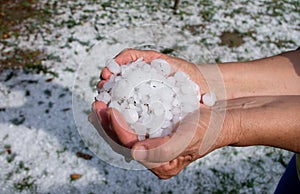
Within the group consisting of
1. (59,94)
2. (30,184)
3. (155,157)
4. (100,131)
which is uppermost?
(155,157)

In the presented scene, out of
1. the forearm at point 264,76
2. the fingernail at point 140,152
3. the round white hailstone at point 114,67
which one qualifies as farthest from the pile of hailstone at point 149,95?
the forearm at point 264,76

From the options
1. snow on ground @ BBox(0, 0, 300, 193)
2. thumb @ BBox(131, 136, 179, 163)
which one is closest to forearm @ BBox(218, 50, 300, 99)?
snow on ground @ BBox(0, 0, 300, 193)

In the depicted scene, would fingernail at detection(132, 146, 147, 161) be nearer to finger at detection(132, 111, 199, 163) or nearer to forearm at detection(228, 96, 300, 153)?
finger at detection(132, 111, 199, 163)

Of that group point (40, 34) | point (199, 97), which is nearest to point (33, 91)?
point (40, 34)

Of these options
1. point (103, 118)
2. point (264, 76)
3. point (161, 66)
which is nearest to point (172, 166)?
point (103, 118)

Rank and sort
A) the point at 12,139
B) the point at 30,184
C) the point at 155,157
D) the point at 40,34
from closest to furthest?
the point at 155,157, the point at 30,184, the point at 12,139, the point at 40,34

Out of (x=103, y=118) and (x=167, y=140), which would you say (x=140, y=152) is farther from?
(x=103, y=118)

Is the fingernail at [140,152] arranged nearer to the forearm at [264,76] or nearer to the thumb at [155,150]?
the thumb at [155,150]

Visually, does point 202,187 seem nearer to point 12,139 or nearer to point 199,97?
point 199,97
